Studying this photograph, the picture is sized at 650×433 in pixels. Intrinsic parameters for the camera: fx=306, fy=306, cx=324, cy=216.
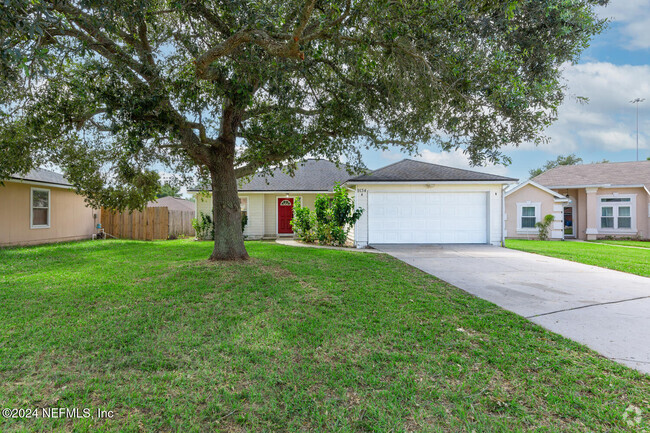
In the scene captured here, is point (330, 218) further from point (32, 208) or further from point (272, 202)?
point (32, 208)

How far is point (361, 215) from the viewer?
1156cm

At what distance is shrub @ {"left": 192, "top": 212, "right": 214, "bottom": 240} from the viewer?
15297mm

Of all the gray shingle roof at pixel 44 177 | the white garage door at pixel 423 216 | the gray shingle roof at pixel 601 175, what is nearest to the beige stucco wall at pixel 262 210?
the white garage door at pixel 423 216

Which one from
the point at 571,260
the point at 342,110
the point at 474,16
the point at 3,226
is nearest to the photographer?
the point at 474,16

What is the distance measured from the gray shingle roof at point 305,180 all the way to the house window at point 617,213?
46.3ft

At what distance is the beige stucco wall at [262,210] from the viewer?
1602cm

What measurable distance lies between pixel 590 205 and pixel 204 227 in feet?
67.8

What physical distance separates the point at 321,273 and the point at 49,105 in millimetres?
6322

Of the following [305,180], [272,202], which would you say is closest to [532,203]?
[305,180]

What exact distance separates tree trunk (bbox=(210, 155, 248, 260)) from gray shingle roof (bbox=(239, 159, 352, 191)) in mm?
7274

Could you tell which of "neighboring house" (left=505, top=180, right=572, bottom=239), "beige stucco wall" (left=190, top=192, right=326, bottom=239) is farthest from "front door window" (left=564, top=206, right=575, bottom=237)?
"beige stucco wall" (left=190, top=192, right=326, bottom=239)

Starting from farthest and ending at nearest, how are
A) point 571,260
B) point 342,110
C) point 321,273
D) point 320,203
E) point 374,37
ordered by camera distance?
point 320,203 → point 571,260 → point 342,110 → point 321,273 → point 374,37

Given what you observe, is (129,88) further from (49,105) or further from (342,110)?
(342,110)

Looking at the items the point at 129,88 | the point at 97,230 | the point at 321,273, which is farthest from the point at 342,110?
the point at 97,230
